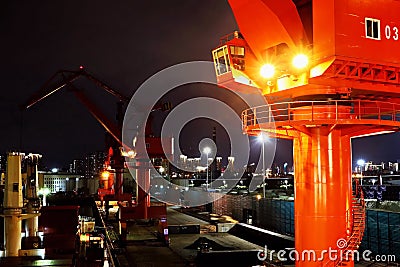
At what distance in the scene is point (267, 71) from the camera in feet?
55.6

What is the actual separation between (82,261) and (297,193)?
15328 millimetres

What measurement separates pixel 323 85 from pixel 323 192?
415 cm

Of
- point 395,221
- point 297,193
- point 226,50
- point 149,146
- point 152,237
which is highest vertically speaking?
point 226,50

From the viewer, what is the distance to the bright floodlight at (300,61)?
1585 centimetres

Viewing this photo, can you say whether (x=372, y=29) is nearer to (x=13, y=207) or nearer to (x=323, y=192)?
(x=323, y=192)

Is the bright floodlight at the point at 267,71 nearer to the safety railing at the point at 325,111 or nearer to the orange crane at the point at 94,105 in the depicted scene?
the safety railing at the point at 325,111

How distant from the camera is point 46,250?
27641mm

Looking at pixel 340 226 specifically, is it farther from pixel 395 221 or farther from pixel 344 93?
pixel 395 221

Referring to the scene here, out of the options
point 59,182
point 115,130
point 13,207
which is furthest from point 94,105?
point 59,182

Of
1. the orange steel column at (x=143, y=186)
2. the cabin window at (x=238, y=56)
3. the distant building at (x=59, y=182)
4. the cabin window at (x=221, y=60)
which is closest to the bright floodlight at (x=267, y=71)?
the cabin window at (x=238, y=56)

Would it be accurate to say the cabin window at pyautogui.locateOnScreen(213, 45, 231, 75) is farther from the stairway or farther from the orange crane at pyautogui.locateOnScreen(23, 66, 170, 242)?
the orange crane at pyautogui.locateOnScreen(23, 66, 170, 242)

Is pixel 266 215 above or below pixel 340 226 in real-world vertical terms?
below

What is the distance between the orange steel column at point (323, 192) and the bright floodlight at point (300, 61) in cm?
261

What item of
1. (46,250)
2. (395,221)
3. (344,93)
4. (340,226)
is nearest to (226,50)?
(344,93)
